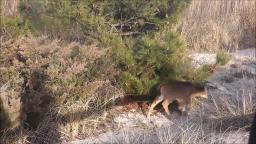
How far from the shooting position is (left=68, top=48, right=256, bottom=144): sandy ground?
5.28m

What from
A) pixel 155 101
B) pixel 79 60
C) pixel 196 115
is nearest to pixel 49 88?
pixel 79 60

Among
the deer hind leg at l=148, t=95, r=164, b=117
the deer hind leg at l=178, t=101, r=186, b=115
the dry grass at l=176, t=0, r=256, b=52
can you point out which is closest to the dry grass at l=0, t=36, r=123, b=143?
the deer hind leg at l=148, t=95, r=164, b=117

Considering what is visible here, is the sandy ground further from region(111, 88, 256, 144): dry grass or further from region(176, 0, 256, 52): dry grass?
region(176, 0, 256, 52): dry grass

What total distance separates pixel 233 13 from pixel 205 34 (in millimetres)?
1404

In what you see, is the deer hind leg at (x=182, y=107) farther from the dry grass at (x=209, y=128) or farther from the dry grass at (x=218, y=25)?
the dry grass at (x=218, y=25)

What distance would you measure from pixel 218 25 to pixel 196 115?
4139 millimetres

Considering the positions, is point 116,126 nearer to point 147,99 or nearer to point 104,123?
point 104,123

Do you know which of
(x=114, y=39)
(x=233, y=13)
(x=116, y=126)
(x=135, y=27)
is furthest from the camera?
(x=233, y=13)

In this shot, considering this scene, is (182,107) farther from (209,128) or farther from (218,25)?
(218,25)

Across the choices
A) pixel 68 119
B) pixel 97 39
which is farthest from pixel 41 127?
pixel 97 39

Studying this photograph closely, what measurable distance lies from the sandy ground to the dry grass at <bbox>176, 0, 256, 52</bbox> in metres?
0.78

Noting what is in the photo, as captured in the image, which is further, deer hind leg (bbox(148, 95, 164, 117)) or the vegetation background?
deer hind leg (bbox(148, 95, 164, 117))

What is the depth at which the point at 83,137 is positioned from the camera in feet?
17.9

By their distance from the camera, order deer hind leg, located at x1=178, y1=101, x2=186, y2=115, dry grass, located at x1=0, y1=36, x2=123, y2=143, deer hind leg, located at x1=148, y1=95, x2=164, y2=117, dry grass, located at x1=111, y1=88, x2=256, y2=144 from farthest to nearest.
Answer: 1. deer hind leg, located at x1=178, y1=101, x2=186, y2=115
2. deer hind leg, located at x1=148, y1=95, x2=164, y2=117
3. dry grass, located at x1=0, y1=36, x2=123, y2=143
4. dry grass, located at x1=111, y1=88, x2=256, y2=144
